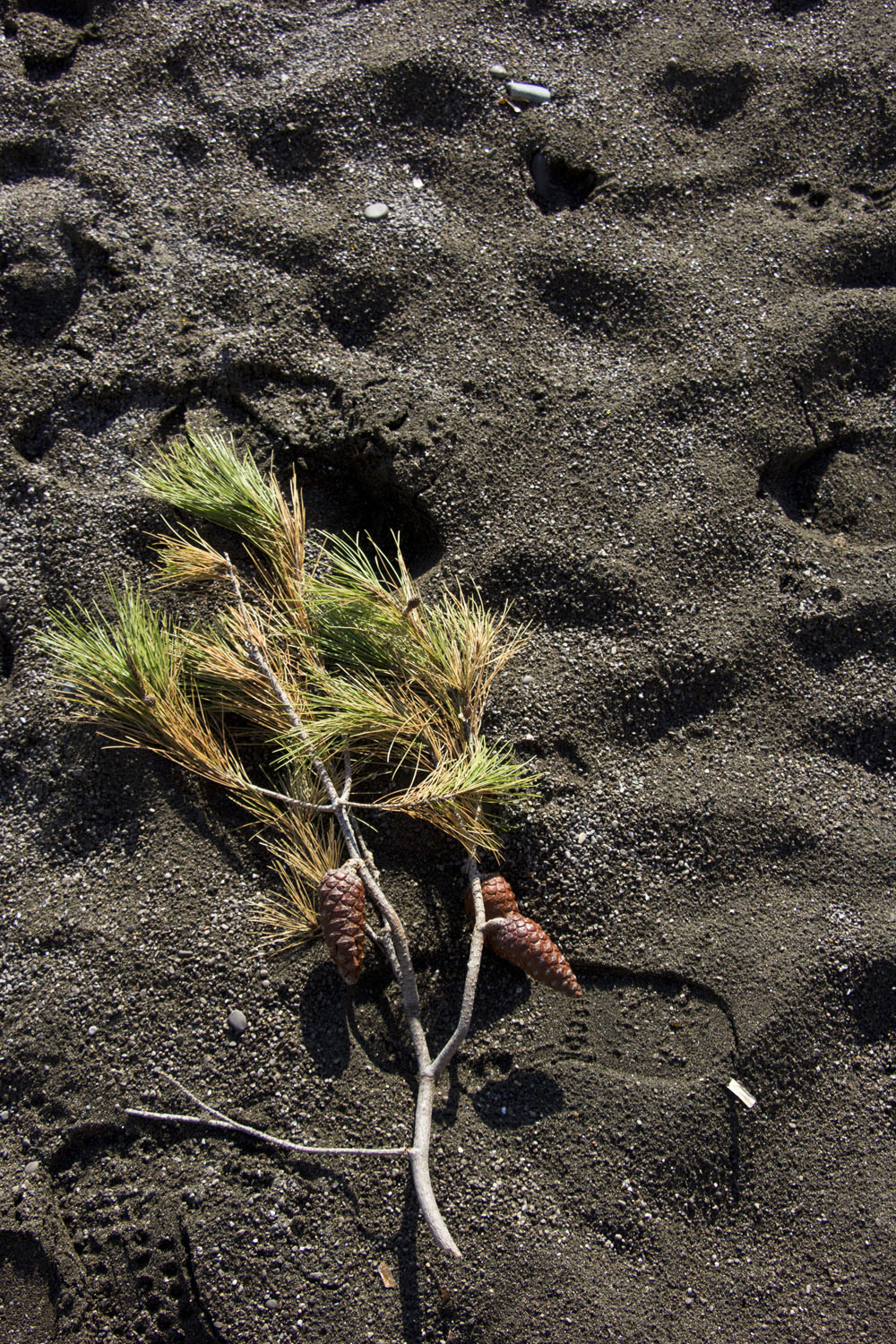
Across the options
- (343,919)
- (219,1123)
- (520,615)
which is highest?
(520,615)

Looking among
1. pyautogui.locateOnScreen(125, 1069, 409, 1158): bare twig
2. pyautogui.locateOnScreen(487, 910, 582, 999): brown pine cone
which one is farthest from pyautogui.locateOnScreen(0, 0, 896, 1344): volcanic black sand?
pyautogui.locateOnScreen(487, 910, 582, 999): brown pine cone

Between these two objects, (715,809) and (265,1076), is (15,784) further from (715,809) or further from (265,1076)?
(715,809)

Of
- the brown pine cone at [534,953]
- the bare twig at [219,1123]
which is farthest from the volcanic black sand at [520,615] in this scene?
the brown pine cone at [534,953]

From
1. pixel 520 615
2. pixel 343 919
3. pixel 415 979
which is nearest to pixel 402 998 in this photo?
pixel 415 979

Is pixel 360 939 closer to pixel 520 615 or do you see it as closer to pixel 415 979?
pixel 415 979

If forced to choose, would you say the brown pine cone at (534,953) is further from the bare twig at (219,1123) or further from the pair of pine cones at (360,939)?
the bare twig at (219,1123)

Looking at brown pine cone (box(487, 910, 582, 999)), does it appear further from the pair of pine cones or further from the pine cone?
the pine cone

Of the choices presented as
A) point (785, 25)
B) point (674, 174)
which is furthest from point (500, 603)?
point (785, 25)

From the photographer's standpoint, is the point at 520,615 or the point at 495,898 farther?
the point at 520,615
